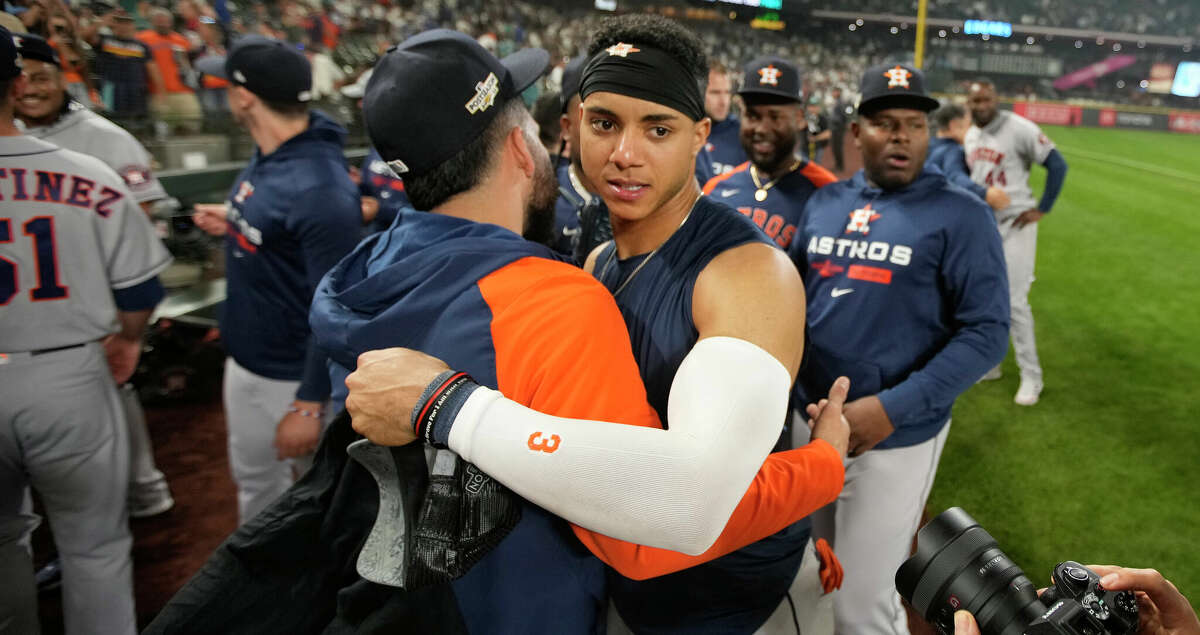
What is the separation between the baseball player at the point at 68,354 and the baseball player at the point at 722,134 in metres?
3.68

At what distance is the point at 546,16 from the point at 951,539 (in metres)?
28.1

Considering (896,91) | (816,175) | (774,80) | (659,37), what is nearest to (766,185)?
(816,175)

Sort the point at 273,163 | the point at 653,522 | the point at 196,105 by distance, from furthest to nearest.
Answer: the point at 196,105 < the point at 273,163 < the point at 653,522

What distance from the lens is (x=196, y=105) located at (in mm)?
7910

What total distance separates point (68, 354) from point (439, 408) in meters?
2.22

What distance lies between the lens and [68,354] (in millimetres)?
2643

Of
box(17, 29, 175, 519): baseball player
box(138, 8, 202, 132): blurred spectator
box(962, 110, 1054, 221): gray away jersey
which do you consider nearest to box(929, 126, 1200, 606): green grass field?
box(962, 110, 1054, 221): gray away jersey

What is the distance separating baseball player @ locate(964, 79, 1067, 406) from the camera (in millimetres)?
5668

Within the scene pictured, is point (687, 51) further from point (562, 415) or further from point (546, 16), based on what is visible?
point (546, 16)

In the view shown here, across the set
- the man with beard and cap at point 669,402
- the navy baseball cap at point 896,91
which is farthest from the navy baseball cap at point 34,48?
the navy baseball cap at point 896,91

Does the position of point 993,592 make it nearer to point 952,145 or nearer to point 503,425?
point 503,425

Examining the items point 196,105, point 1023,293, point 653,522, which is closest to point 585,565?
point 653,522

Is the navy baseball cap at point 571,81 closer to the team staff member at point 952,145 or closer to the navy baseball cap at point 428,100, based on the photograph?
the navy baseball cap at point 428,100

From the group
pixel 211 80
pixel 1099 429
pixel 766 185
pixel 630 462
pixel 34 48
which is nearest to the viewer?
pixel 630 462
